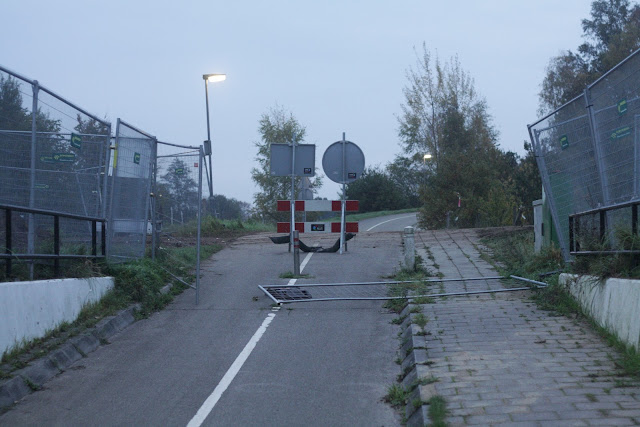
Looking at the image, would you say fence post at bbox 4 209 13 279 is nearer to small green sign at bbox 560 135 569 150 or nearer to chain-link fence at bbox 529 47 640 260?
chain-link fence at bbox 529 47 640 260

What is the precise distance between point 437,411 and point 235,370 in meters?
2.82

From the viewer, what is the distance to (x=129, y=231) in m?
12.2

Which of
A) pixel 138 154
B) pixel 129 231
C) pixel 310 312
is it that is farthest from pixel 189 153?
pixel 310 312

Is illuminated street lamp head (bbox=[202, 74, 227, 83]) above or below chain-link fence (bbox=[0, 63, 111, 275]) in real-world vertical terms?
above

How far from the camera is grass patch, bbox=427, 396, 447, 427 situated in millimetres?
5138

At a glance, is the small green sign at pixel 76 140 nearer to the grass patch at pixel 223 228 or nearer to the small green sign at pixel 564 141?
the grass patch at pixel 223 228

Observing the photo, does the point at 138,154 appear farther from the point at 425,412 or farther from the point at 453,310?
the point at 425,412

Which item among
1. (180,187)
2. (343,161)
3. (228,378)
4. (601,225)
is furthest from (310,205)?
(228,378)

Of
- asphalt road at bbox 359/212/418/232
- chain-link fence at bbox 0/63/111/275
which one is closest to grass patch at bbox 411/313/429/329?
chain-link fence at bbox 0/63/111/275

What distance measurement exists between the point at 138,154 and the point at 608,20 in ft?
151

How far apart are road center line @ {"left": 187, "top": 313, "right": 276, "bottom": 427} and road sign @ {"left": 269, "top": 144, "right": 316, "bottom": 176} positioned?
7782mm

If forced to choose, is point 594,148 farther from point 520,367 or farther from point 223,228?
point 223,228

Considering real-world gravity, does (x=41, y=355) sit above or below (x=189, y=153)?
below

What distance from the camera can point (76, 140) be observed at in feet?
32.7
